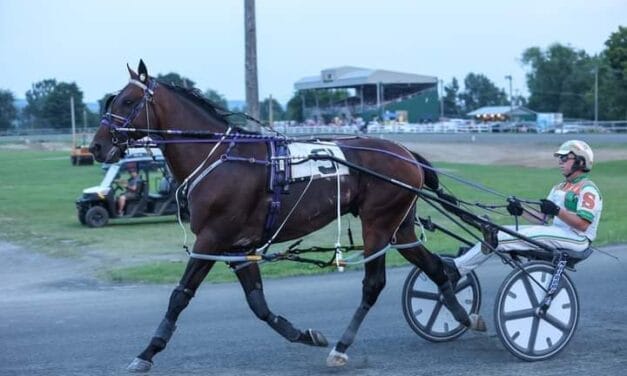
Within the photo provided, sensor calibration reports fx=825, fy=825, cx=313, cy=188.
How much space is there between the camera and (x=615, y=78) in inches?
2218

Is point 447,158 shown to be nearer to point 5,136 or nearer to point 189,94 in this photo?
point 189,94

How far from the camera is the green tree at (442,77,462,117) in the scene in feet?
443

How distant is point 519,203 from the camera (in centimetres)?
675

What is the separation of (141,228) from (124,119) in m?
13.9

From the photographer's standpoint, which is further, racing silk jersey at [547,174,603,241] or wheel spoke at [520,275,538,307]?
racing silk jersey at [547,174,603,241]

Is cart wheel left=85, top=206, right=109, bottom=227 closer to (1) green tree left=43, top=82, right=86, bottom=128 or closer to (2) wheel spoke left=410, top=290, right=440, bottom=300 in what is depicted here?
(2) wheel spoke left=410, top=290, right=440, bottom=300

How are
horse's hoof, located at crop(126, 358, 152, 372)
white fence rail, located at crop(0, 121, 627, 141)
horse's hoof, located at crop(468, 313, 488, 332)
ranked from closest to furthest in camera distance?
horse's hoof, located at crop(126, 358, 152, 372)
horse's hoof, located at crop(468, 313, 488, 332)
white fence rail, located at crop(0, 121, 627, 141)

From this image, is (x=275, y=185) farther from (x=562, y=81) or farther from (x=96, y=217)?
(x=562, y=81)

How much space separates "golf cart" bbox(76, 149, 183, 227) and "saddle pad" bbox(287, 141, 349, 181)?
13.6 metres

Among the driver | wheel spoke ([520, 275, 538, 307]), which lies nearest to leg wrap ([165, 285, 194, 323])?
wheel spoke ([520, 275, 538, 307])

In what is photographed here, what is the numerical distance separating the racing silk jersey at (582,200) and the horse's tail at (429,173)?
42.8 inches

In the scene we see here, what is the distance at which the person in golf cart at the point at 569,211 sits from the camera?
6504 mm

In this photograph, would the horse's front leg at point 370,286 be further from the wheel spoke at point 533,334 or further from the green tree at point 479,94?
the green tree at point 479,94

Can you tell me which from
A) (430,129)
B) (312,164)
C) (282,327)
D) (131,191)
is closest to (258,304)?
(282,327)
